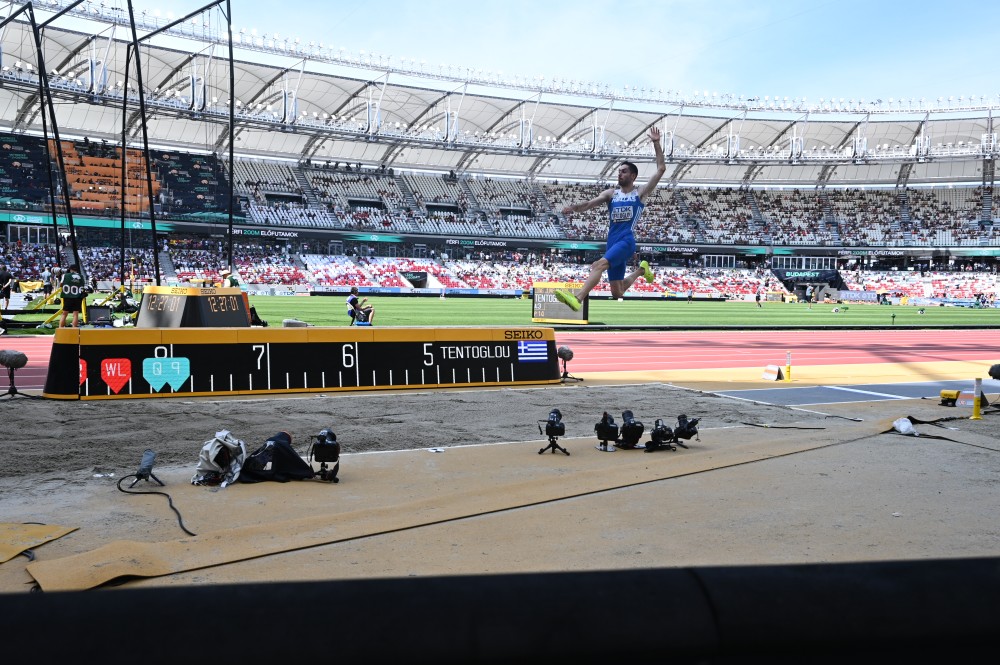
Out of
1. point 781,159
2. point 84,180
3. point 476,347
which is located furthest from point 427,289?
point 476,347

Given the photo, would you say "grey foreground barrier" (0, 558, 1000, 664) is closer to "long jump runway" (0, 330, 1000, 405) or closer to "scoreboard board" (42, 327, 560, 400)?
"scoreboard board" (42, 327, 560, 400)

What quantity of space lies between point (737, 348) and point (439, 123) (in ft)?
174

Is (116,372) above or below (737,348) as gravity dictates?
above

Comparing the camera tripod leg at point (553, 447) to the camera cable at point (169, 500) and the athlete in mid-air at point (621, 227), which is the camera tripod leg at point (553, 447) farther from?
the camera cable at point (169, 500)

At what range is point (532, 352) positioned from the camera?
15016 mm

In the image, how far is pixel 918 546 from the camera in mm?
5281

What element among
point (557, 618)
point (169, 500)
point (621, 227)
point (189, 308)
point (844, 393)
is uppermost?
point (621, 227)

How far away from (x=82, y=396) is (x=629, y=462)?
7.86m

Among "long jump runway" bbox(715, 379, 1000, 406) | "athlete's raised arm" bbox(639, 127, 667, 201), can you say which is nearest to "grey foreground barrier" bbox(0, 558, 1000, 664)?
"athlete's raised arm" bbox(639, 127, 667, 201)

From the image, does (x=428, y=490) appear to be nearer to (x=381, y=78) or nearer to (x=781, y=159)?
(x=381, y=78)

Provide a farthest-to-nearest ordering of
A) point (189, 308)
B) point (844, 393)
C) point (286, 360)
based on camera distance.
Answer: point (189, 308), point (844, 393), point (286, 360)

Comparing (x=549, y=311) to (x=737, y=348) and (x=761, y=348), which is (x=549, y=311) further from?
(x=761, y=348)

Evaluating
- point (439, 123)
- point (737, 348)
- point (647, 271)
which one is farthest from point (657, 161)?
point (439, 123)

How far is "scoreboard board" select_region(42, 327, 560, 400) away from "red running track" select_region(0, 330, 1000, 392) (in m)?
2.94
